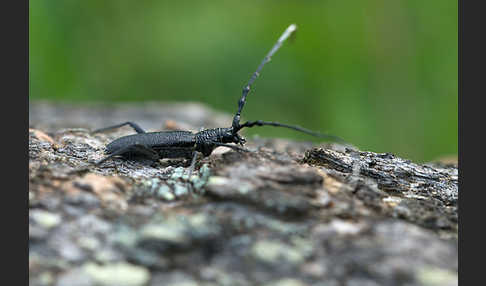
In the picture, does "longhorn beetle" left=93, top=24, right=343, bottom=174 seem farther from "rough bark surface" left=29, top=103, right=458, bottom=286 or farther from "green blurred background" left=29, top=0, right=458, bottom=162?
"green blurred background" left=29, top=0, right=458, bottom=162

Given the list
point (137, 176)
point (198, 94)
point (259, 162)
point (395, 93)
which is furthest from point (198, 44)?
point (259, 162)

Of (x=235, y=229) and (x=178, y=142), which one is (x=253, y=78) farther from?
(x=235, y=229)

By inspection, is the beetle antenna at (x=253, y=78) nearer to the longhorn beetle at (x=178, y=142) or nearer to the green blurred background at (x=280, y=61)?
the longhorn beetle at (x=178, y=142)

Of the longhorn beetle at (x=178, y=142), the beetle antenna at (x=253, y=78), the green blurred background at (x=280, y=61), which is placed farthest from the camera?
the green blurred background at (x=280, y=61)

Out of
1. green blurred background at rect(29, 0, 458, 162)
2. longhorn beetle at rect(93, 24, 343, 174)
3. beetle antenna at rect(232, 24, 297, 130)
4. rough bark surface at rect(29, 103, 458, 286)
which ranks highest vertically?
green blurred background at rect(29, 0, 458, 162)

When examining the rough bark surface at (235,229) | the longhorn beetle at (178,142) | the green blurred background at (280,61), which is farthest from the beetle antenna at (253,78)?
the green blurred background at (280,61)

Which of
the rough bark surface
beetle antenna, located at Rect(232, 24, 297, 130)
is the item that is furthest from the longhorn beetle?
the rough bark surface
